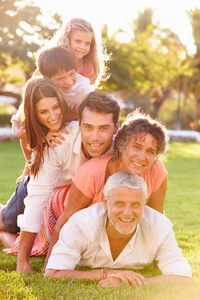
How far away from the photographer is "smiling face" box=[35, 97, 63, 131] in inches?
161

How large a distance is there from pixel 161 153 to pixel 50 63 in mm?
1429

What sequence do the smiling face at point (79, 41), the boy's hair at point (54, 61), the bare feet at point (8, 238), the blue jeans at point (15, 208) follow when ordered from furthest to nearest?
the smiling face at point (79, 41)
the bare feet at point (8, 238)
the blue jeans at point (15, 208)
the boy's hair at point (54, 61)

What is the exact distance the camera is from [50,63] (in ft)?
14.4

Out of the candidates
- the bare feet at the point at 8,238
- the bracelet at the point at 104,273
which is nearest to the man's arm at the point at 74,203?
the bracelet at the point at 104,273

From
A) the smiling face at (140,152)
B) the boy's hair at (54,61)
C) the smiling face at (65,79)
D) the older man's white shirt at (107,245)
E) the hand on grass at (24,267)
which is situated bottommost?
the hand on grass at (24,267)

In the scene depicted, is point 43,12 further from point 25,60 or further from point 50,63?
point 50,63

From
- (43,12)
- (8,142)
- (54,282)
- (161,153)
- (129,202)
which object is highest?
(43,12)

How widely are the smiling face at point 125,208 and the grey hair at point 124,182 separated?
25 mm

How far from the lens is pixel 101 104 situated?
392 cm

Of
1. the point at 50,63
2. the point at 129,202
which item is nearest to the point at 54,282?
the point at 129,202

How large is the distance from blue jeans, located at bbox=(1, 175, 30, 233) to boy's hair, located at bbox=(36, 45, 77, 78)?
1108 mm

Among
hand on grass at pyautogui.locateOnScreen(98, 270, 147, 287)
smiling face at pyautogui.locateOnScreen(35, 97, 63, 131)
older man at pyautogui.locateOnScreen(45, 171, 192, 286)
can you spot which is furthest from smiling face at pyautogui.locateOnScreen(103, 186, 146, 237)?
smiling face at pyautogui.locateOnScreen(35, 97, 63, 131)

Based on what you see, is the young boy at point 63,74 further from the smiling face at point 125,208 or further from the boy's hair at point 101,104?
A: the smiling face at point 125,208

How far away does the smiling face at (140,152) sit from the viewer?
373cm
